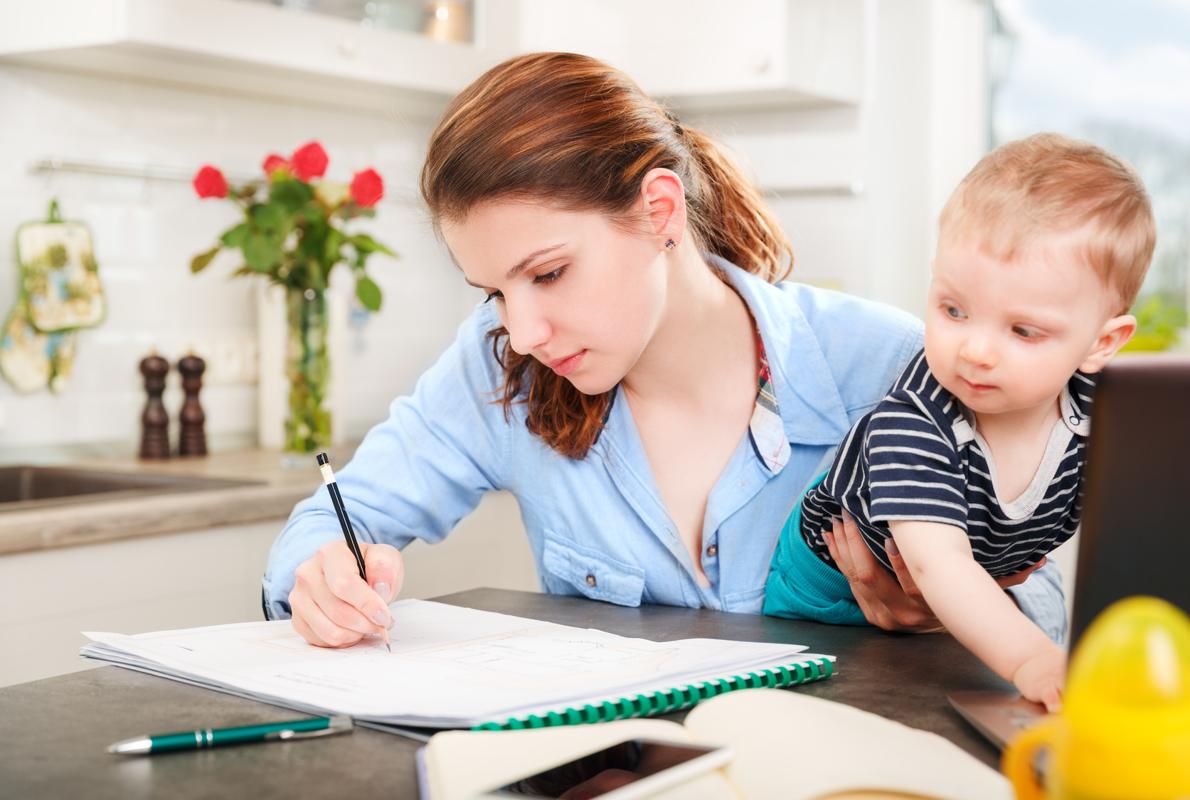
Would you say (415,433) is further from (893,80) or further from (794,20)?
(893,80)

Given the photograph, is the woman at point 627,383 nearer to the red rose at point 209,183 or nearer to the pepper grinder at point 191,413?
the red rose at point 209,183

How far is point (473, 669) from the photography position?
1.06 metres

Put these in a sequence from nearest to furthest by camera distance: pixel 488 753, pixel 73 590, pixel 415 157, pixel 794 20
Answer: pixel 488 753 < pixel 73 590 < pixel 794 20 < pixel 415 157

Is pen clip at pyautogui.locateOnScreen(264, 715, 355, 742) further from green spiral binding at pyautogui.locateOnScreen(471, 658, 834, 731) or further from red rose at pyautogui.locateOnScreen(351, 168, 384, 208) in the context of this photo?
red rose at pyautogui.locateOnScreen(351, 168, 384, 208)

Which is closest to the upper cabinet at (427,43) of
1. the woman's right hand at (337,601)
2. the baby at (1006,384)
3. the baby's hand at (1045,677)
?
the woman's right hand at (337,601)

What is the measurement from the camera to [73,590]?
204 cm

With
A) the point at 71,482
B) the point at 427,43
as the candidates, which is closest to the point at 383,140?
A: the point at 427,43

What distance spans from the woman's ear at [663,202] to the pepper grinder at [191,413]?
5.29 feet

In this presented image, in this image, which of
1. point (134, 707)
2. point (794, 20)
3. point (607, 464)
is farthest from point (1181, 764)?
point (794, 20)

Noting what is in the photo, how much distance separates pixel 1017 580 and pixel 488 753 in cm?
77

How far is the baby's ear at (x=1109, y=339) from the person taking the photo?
107cm

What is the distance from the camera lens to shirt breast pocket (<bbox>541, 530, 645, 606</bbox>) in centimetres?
A: 150

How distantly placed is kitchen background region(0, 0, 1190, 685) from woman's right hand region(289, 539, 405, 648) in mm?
934

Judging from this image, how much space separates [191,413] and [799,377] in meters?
1.63
